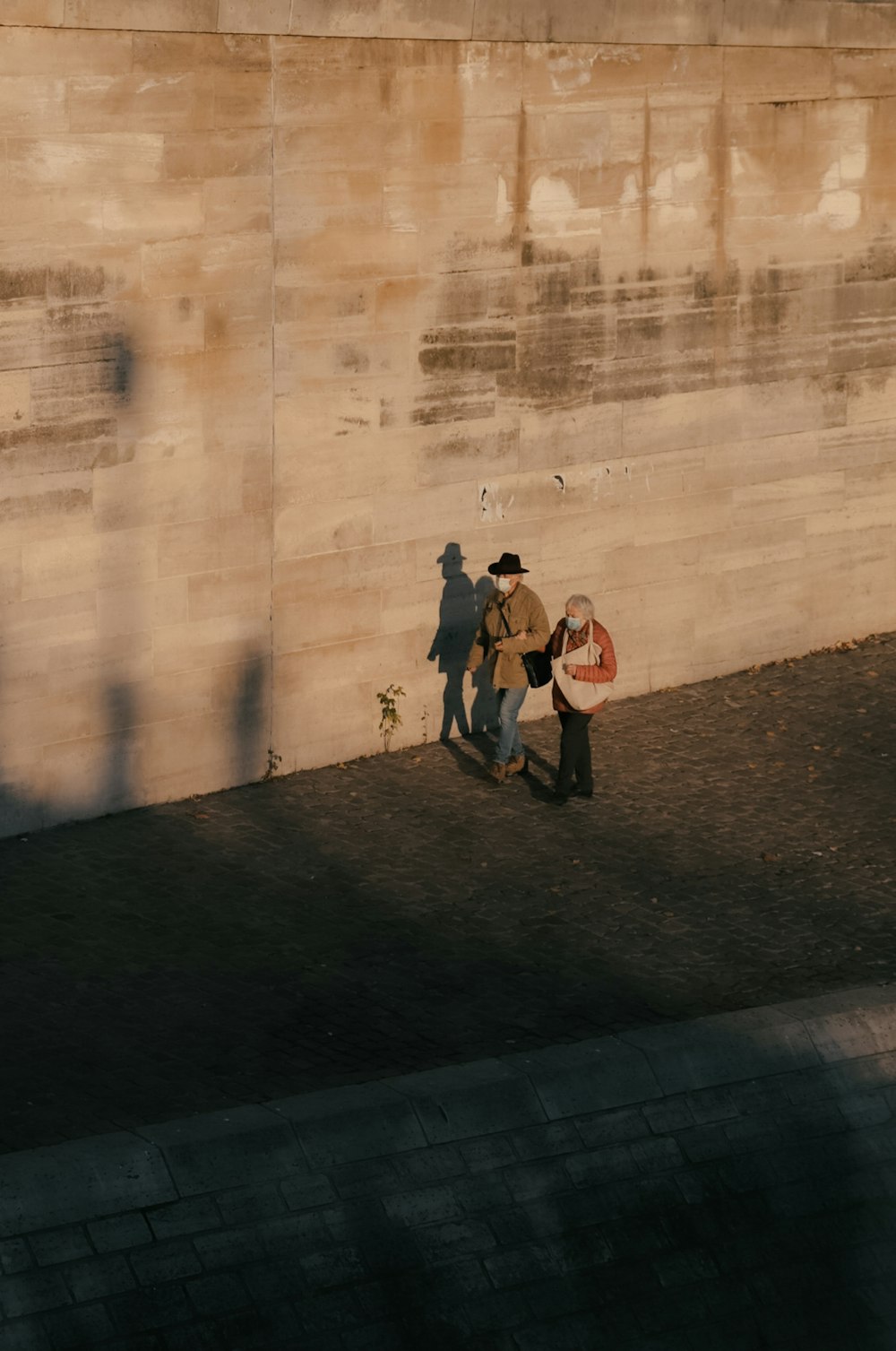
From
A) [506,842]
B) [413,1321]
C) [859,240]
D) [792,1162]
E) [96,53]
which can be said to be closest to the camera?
[413,1321]

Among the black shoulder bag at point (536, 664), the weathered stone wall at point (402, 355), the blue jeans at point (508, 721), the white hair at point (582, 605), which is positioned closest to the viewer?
the weathered stone wall at point (402, 355)

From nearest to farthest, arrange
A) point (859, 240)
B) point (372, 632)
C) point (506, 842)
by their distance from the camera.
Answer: point (506, 842) → point (372, 632) → point (859, 240)

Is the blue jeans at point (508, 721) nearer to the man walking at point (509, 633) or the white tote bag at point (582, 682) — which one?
the man walking at point (509, 633)

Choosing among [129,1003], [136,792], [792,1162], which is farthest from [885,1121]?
[136,792]

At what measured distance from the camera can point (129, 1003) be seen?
11.5 m

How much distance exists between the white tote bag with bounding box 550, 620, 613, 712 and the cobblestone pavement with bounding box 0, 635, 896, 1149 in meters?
0.75

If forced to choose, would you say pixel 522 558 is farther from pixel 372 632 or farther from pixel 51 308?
pixel 51 308

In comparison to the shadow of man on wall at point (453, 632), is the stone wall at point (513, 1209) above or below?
below

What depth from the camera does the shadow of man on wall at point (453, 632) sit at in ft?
52.0

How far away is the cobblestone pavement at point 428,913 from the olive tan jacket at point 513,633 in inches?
31.2

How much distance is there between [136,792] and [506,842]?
2.36m

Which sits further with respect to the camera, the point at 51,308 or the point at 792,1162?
the point at 51,308

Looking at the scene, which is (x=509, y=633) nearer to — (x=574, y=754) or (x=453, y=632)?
(x=574, y=754)

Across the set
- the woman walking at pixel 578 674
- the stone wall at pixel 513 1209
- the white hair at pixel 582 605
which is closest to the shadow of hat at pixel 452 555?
the woman walking at pixel 578 674
